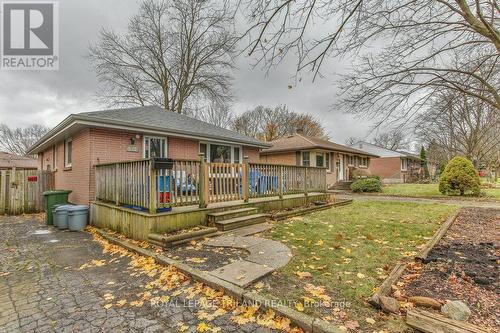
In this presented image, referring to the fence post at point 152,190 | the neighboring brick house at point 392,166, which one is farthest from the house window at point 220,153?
the neighboring brick house at point 392,166

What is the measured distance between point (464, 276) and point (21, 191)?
14.6m

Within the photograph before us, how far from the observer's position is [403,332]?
2.33 meters

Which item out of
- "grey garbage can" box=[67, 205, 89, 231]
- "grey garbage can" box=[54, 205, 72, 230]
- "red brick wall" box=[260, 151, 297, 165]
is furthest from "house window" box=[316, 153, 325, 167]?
"grey garbage can" box=[54, 205, 72, 230]

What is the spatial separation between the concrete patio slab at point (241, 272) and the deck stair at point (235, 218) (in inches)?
85.6

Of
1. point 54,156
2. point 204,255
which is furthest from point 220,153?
point 54,156

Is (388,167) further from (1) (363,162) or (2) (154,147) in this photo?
(2) (154,147)

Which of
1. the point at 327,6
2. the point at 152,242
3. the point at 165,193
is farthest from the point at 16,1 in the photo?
the point at 327,6

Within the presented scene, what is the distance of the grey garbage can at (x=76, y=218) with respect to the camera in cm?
736

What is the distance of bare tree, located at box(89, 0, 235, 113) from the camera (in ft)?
66.6

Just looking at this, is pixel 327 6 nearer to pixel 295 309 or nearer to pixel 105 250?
pixel 295 309

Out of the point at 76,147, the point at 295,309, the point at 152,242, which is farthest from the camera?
the point at 76,147

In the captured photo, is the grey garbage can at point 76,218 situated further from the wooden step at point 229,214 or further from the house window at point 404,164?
the house window at point 404,164

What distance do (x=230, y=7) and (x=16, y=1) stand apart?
34.0 ft

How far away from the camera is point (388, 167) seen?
34.0 metres
